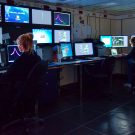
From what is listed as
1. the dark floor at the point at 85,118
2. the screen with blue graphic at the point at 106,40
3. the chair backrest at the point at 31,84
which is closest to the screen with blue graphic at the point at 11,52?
the dark floor at the point at 85,118

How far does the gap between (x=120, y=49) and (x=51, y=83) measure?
3497 millimetres

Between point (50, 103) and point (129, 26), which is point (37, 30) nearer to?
point (50, 103)

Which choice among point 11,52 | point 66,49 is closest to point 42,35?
point 66,49

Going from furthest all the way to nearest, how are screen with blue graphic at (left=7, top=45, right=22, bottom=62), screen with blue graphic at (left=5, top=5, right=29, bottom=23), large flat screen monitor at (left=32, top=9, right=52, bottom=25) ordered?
large flat screen monitor at (left=32, top=9, right=52, bottom=25) < screen with blue graphic at (left=5, top=5, right=29, bottom=23) < screen with blue graphic at (left=7, top=45, right=22, bottom=62)

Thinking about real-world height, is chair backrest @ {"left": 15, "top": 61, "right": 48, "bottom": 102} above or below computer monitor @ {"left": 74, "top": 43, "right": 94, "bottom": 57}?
below

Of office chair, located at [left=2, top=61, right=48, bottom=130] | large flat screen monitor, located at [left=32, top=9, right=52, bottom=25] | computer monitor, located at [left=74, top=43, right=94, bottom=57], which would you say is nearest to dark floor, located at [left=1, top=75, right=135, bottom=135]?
office chair, located at [left=2, top=61, right=48, bottom=130]

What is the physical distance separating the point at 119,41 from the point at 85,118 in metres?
3.56

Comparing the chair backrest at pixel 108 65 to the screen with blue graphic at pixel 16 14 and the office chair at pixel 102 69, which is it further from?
the screen with blue graphic at pixel 16 14

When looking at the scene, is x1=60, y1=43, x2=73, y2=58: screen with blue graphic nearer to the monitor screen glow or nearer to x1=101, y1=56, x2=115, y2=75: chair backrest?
the monitor screen glow

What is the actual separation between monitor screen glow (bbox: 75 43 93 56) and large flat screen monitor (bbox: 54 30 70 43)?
305 mm

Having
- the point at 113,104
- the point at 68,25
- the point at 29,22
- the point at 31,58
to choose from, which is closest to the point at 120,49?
the point at 68,25

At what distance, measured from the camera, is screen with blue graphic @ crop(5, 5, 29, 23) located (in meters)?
4.01

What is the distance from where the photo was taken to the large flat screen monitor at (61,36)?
495 centimetres

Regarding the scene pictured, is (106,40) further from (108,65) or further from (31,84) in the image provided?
(31,84)
